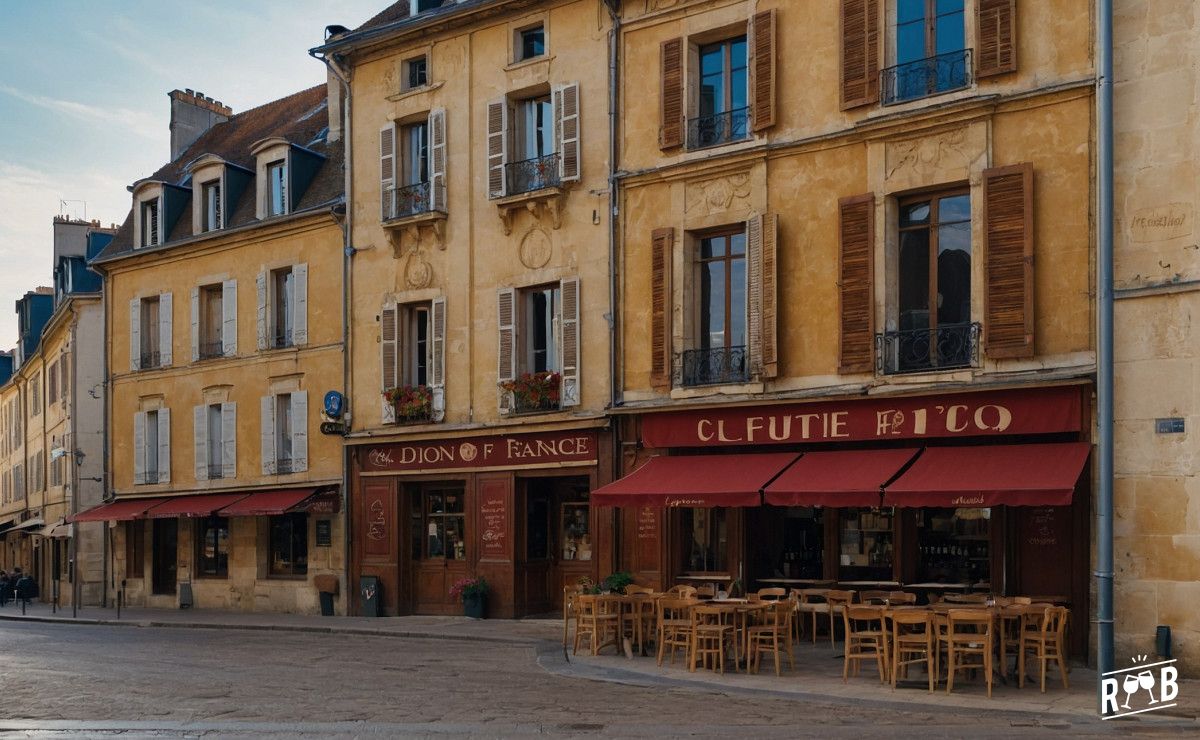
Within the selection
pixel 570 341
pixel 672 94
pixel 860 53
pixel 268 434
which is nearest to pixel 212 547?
pixel 268 434

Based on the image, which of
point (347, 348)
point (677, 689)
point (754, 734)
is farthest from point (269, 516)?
point (754, 734)

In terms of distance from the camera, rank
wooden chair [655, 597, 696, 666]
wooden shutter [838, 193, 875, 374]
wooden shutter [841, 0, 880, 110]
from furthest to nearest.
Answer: wooden shutter [841, 0, 880, 110] < wooden shutter [838, 193, 875, 374] < wooden chair [655, 597, 696, 666]

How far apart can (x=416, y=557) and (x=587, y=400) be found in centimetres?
482

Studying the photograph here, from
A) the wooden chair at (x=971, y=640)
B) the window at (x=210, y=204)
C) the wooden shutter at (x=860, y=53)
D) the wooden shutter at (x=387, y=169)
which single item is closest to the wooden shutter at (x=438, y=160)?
the wooden shutter at (x=387, y=169)

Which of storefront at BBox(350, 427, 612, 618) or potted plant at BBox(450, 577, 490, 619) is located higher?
storefront at BBox(350, 427, 612, 618)

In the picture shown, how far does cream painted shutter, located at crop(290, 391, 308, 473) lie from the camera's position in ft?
81.3

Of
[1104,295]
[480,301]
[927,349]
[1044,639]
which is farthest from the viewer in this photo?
[480,301]

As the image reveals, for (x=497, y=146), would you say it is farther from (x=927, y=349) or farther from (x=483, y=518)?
(x=927, y=349)

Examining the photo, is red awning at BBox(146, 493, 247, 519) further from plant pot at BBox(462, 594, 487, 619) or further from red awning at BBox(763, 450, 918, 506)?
red awning at BBox(763, 450, 918, 506)

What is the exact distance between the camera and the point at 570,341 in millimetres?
20344

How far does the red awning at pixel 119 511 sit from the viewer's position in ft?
89.5

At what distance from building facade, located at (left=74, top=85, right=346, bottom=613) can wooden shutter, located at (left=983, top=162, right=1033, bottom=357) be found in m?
12.5

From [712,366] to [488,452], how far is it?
4651mm

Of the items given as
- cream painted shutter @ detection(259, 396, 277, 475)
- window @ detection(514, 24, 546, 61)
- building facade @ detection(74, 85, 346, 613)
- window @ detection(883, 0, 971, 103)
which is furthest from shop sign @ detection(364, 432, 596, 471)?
window @ detection(883, 0, 971, 103)
